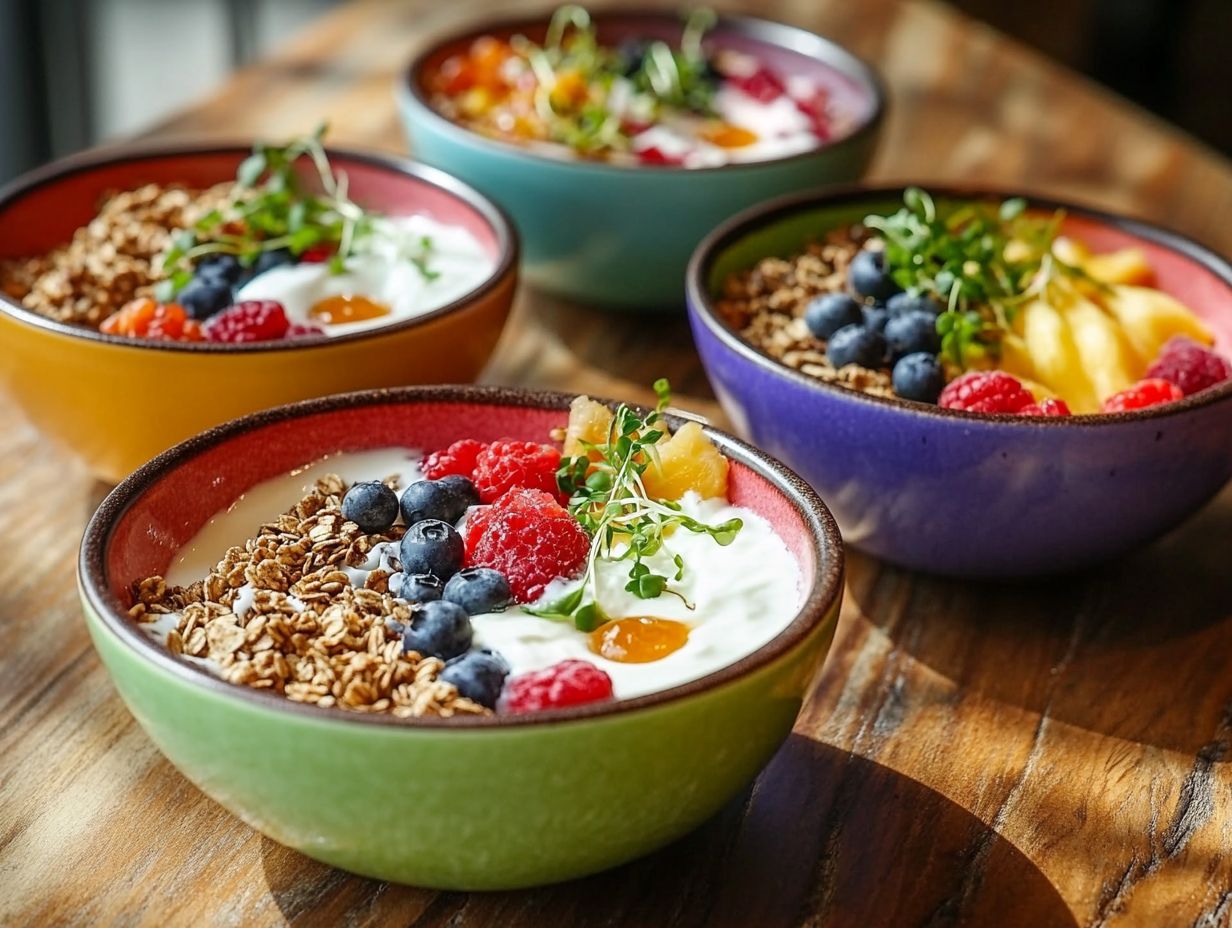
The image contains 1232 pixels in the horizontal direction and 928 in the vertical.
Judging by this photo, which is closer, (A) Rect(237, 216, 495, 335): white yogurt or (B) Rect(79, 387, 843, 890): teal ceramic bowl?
(B) Rect(79, 387, 843, 890): teal ceramic bowl

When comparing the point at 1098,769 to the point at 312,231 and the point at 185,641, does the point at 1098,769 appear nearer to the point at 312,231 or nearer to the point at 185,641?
the point at 185,641

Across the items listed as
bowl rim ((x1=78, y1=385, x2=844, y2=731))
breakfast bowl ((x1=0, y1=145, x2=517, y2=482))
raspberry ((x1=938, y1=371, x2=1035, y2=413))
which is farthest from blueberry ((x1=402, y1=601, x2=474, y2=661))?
raspberry ((x1=938, y1=371, x2=1035, y2=413))

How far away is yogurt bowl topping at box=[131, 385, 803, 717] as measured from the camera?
115 cm

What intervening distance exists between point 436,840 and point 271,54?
6.91 ft

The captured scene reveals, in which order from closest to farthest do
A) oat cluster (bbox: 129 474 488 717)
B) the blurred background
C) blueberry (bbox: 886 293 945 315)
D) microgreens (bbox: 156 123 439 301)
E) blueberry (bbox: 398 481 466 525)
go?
oat cluster (bbox: 129 474 488 717) < blueberry (bbox: 398 481 466 525) < blueberry (bbox: 886 293 945 315) < microgreens (bbox: 156 123 439 301) < the blurred background

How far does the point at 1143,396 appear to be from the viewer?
1574 millimetres

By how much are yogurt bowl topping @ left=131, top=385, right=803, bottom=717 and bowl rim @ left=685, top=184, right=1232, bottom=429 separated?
0.65 feet

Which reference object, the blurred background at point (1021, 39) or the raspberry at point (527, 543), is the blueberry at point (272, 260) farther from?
the blurred background at point (1021, 39)

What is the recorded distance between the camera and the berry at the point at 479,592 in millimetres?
1241

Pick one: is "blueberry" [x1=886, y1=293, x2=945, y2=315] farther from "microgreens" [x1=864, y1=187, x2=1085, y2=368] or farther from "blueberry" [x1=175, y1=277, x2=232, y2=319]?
"blueberry" [x1=175, y1=277, x2=232, y2=319]

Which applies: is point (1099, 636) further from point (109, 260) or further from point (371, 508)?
point (109, 260)

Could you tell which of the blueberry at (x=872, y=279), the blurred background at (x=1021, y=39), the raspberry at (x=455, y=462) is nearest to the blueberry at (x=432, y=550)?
the raspberry at (x=455, y=462)

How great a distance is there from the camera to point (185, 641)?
1182 mm

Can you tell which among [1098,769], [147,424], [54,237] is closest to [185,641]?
[147,424]
